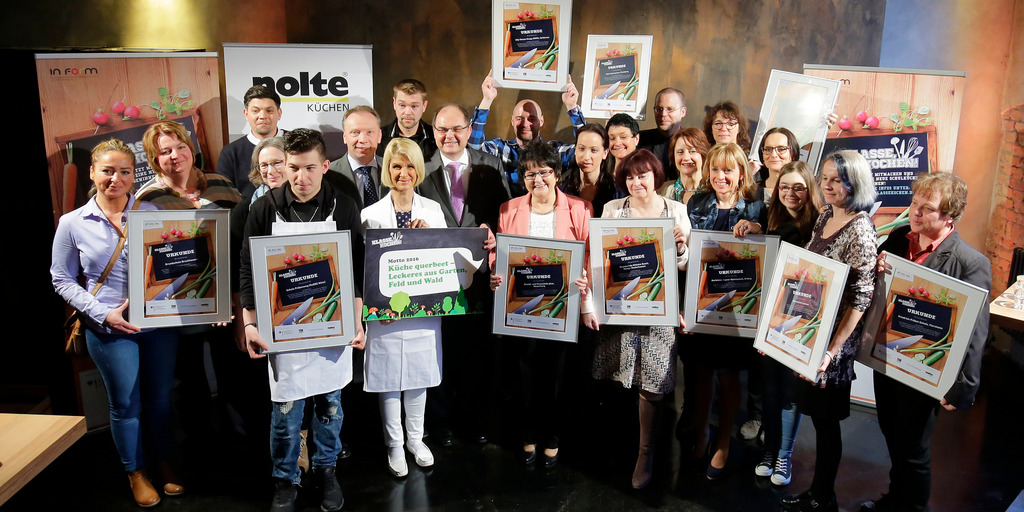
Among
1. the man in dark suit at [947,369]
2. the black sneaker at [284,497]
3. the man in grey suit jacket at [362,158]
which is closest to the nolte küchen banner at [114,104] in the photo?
the man in grey suit jacket at [362,158]

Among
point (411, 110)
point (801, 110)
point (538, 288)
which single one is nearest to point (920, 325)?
point (538, 288)

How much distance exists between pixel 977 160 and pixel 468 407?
14.2 feet

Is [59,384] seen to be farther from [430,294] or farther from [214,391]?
[430,294]

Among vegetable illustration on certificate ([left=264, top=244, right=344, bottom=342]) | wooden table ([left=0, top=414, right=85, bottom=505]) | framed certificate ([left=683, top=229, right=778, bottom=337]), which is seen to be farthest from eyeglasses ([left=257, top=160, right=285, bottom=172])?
framed certificate ([left=683, top=229, right=778, bottom=337])

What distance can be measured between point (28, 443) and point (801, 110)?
170 inches

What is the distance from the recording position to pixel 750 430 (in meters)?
4.25

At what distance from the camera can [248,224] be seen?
10.6ft

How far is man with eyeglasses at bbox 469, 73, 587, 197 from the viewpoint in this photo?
14.2 ft

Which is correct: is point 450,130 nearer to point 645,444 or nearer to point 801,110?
point 645,444

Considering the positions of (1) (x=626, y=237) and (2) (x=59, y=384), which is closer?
(1) (x=626, y=237)

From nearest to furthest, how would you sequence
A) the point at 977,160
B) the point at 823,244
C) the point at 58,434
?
the point at 58,434
the point at 823,244
the point at 977,160

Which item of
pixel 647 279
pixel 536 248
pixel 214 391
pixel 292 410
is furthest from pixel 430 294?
pixel 214 391

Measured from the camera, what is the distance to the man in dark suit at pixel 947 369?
294 centimetres

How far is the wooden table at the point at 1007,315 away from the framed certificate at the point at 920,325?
0.92 m
